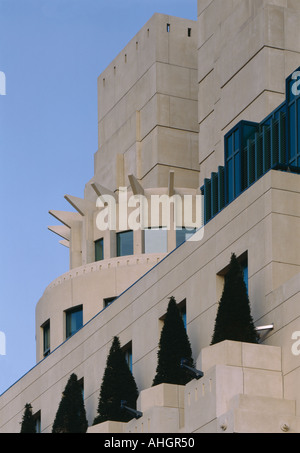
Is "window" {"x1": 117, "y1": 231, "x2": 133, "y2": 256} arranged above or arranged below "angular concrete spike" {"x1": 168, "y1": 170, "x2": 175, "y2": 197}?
below

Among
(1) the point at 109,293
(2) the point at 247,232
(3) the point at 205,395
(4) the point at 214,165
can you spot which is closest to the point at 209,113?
(4) the point at 214,165

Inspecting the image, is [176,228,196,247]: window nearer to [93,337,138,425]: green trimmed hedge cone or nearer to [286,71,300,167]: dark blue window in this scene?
[93,337,138,425]: green trimmed hedge cone

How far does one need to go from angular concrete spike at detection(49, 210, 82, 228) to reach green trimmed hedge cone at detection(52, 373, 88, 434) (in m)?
16.3

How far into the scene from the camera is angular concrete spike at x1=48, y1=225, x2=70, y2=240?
7700 centimetres

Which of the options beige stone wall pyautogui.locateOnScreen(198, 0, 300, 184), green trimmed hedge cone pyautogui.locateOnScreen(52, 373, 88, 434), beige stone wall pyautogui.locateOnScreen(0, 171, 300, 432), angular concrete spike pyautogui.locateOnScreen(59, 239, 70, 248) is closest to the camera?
beige stone wall pyautogui.locateOnScreen(0, 171, 300, 432)

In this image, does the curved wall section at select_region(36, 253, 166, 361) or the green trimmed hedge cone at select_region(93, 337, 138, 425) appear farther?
the curved wall section at select_region(36, 253, 166, 361)

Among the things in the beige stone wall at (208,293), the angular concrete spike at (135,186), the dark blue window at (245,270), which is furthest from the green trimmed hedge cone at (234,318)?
the angular concrete spike at (135,186)

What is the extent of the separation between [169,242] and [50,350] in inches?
331

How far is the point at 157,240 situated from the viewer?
227 feet

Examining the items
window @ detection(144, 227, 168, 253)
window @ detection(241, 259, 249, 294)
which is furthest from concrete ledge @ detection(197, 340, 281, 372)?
window @ detection(144, 227, 168, 253)

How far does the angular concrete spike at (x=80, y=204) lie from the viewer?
72.8 metres

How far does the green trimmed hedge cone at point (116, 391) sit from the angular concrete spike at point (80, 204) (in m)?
18.1

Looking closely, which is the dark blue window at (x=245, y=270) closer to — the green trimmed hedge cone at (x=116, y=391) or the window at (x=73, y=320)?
the green trimmed hedge cone at (x=116, y=391)

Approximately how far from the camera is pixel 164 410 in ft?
165
